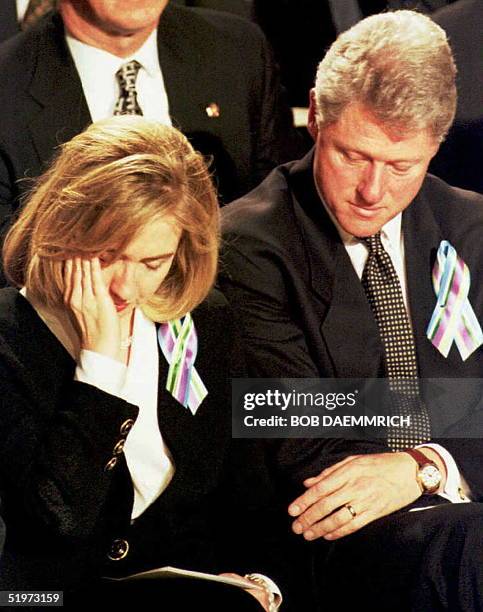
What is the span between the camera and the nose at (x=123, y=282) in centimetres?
232

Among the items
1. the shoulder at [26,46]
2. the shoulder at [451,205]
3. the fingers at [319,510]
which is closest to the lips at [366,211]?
the shoulder at [451,205]

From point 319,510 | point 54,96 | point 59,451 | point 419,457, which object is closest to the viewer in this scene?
point 59,451

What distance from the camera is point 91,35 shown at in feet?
10.3

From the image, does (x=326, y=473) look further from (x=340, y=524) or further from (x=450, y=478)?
(x=450, y=478)

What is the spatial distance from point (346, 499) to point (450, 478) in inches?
9.9

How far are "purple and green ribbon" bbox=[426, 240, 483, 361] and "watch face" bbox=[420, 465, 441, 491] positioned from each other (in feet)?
0.82

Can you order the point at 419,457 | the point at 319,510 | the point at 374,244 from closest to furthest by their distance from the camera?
the point at 319,510 < the point at 419,457 < the point at 374,244

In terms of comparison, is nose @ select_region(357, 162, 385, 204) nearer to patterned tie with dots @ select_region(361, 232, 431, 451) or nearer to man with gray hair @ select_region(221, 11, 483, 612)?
man with gray hair @ select_region(221, 11, 483, 612)

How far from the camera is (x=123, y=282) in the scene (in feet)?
7.65

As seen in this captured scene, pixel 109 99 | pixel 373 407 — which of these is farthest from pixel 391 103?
pixel 109 99

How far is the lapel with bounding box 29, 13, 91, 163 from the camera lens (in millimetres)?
3033

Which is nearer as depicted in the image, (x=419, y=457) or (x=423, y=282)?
(x=419, y=457)

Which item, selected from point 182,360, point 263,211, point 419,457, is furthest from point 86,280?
point 419,457

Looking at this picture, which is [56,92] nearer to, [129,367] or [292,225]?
[292,225]
